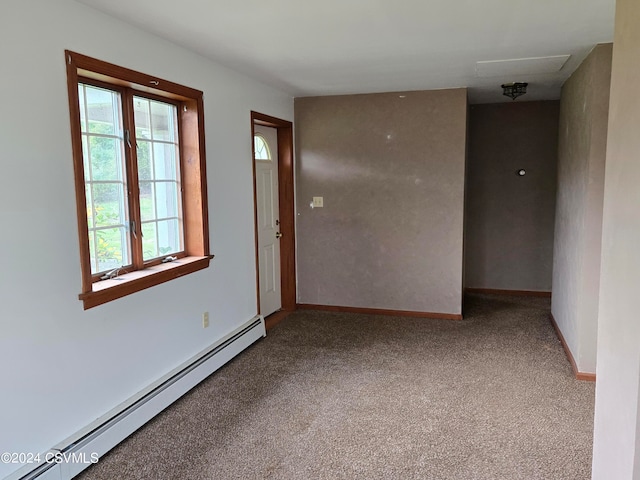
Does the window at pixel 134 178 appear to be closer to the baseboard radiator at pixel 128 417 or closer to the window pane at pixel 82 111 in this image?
the window pane at pixel 82 111

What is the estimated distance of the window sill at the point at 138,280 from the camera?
2.48 metres

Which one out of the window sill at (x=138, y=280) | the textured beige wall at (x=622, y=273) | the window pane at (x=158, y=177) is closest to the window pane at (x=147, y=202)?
the window pane at (x=158, y=177)

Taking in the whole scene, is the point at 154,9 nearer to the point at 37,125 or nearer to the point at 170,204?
the point at 37,125

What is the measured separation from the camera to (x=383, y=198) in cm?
500

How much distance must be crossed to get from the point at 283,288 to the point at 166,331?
89.3 inches

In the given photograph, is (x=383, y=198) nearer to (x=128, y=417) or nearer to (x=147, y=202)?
(x=147, y=202)

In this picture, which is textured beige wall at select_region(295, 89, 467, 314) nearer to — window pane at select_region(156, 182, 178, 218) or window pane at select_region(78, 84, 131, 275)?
window pane at select_region(156, 182, 178, 218)

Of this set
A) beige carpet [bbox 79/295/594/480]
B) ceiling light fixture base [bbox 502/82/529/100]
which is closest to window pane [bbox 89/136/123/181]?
beige carpet [bbox 79/295/594/480]

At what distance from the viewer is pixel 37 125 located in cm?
214

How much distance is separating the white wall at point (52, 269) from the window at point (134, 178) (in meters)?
0.07

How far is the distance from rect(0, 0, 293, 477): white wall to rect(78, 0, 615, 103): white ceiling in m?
0.22

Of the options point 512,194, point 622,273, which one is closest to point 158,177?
point 622,273

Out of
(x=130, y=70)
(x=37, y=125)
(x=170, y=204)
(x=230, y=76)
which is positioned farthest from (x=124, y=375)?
(x=230, y=76)

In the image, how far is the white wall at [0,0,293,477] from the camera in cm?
203
